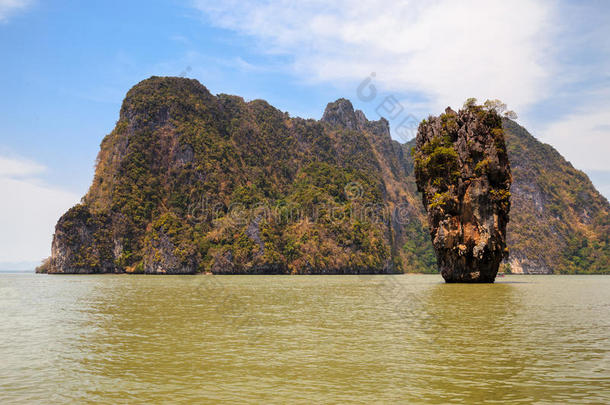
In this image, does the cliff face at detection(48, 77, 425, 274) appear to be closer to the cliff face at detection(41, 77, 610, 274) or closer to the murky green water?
the cliff face at detection(41, 77, 610, 274)

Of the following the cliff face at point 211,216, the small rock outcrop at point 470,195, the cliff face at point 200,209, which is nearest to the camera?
the small rock outcrop at point 470,195

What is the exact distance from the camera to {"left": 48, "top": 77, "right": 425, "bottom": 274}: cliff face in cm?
13800

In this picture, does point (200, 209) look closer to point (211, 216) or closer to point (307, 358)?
point (211, 216)

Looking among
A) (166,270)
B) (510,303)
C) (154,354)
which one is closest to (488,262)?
(510,303)

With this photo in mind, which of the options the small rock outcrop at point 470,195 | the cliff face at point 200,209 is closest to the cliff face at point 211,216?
the cliff face at point 200,209

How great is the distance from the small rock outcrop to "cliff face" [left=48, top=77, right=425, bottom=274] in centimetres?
8449

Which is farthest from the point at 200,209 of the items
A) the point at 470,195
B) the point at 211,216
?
the point at 470,195

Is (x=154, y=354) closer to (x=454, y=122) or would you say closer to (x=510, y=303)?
(x=510, y=303)

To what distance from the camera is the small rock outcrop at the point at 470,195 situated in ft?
188

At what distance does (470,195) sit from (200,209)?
118 metres

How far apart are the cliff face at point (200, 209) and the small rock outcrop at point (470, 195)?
84.5m

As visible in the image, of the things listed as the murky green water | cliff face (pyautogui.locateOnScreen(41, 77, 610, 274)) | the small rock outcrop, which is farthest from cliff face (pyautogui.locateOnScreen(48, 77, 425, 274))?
the murky green water

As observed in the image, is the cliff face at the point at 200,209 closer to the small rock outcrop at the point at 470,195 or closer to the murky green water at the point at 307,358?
the small rock outcrop at the point at 470,195

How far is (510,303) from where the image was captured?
104 feet
